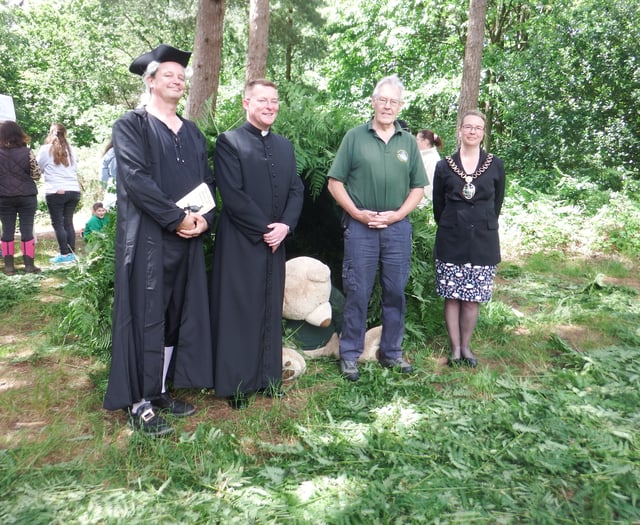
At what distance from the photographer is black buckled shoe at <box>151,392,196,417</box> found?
343 cm

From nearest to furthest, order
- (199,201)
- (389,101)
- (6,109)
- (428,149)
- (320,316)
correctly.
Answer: (199,201) < (389,101) < (320,316) < (428,149) < (6,109)

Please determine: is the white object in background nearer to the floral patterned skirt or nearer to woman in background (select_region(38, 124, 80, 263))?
woman in background (select_region(38, 124, 80, 263))

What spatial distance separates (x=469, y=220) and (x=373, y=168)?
2.97ft

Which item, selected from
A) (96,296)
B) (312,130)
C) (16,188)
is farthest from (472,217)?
(16,188)

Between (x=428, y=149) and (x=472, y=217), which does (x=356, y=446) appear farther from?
(x=428, y=149)

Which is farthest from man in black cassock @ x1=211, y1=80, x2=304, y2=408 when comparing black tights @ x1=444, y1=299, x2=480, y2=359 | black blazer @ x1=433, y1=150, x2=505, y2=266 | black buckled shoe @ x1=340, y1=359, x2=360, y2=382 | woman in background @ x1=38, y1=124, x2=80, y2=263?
woman in background @ x1=38, y1=124, x2=80, y2=263

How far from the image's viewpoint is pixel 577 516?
2.47m

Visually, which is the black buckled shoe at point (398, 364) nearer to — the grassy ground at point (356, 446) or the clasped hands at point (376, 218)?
the grassy ground at point (356, 446)

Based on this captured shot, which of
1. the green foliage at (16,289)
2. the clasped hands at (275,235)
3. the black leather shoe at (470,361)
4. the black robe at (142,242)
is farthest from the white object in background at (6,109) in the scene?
the black leather shoe at (470,361)

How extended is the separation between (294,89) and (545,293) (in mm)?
4003

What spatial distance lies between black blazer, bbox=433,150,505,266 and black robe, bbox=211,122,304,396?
1387mm

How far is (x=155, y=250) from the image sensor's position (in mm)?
3148

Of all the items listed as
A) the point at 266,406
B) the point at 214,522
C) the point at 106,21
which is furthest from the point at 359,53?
the point at 214,522

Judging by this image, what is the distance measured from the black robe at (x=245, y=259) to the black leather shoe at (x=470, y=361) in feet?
5.70
